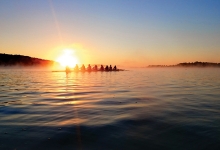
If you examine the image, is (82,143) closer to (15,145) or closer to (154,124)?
(15,145)

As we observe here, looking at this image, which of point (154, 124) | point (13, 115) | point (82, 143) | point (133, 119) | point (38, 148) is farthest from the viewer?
point (13, 115)

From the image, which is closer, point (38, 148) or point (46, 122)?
point (38, 148)

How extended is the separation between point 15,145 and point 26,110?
5275 millimetres

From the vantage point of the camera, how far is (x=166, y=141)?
6.74 meters

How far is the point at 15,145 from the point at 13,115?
14.3ft

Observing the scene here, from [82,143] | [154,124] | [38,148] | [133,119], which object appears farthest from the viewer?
[133,119]

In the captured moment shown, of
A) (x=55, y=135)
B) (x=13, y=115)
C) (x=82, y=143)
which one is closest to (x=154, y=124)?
(x=82, y=143)

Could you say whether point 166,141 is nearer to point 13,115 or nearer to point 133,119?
point 133,119

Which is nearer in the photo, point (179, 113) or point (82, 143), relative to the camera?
point (82, 143)

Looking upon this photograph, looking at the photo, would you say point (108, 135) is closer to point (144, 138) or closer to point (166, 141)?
point (144, 138)

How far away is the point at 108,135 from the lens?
7.29 m

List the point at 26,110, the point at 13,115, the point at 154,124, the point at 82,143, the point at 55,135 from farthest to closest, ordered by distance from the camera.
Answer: the point at 26,110 → the point at 13,115 → the point at 154,124 → the point at 55,135 → the point at 82,143

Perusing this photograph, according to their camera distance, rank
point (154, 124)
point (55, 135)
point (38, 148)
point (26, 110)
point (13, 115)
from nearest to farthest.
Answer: point (38, 148) < point (55, 135) < point (154, 124) < point (13, 115) < point (26, 110)

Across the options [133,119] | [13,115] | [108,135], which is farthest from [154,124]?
[13,115]
